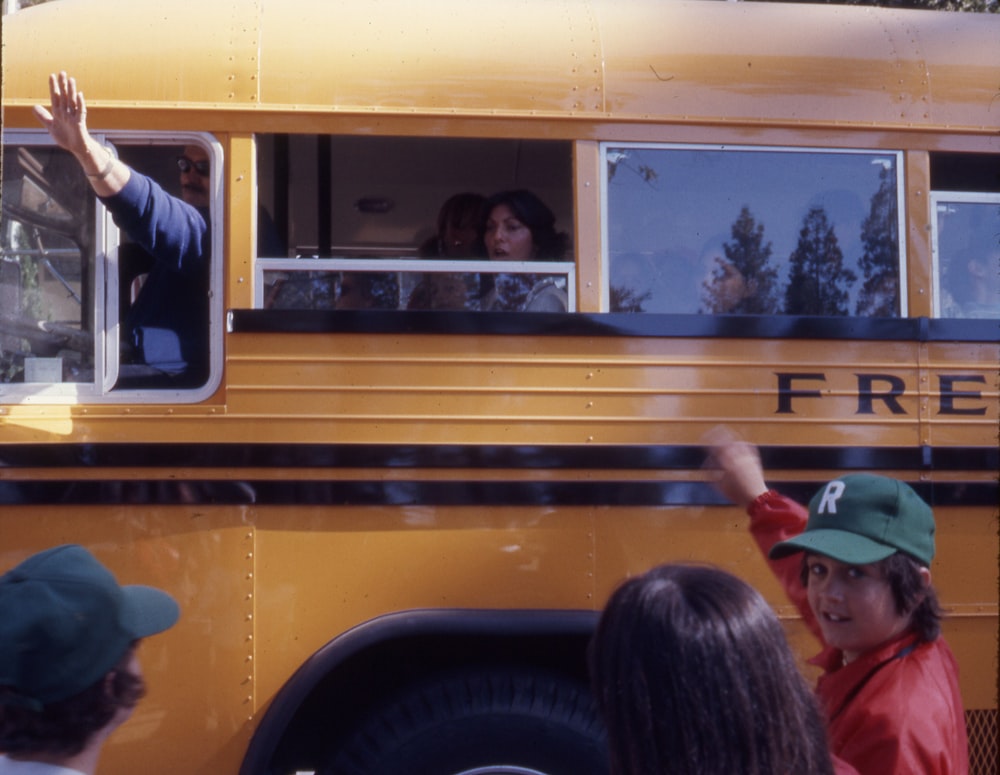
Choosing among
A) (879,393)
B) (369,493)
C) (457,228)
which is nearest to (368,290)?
(457,228)

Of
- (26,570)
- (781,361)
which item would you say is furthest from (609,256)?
(26,570)

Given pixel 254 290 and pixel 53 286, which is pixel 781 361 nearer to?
pixel 254 290

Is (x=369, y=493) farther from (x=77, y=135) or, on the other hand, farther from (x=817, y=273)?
(x=817, y=273)

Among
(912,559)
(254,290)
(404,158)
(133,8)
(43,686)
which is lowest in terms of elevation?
(43,686)

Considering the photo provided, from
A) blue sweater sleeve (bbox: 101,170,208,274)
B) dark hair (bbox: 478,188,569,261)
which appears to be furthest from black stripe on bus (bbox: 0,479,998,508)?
dark hair (bbox: 478,188,569,261)

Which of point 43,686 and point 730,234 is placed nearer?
point 43,686

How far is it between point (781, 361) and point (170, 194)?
6.35 ft

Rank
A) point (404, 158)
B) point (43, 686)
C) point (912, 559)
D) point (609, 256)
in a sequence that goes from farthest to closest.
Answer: point (404, 158), point (609, 256), point (912, 559), point (43, 686)

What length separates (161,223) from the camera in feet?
9.58

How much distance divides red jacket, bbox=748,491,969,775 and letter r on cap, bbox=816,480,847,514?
0.84ft

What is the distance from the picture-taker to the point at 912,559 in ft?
5.94

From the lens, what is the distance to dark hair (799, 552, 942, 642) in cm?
179

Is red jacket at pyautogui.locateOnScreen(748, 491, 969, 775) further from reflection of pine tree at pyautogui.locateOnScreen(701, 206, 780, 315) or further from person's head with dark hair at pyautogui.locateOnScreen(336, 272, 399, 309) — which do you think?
person's head with dark hair at pyautogui.locateOnScreen(336, 272, 399, 309)

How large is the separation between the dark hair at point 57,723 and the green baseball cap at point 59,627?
17 millimetres
